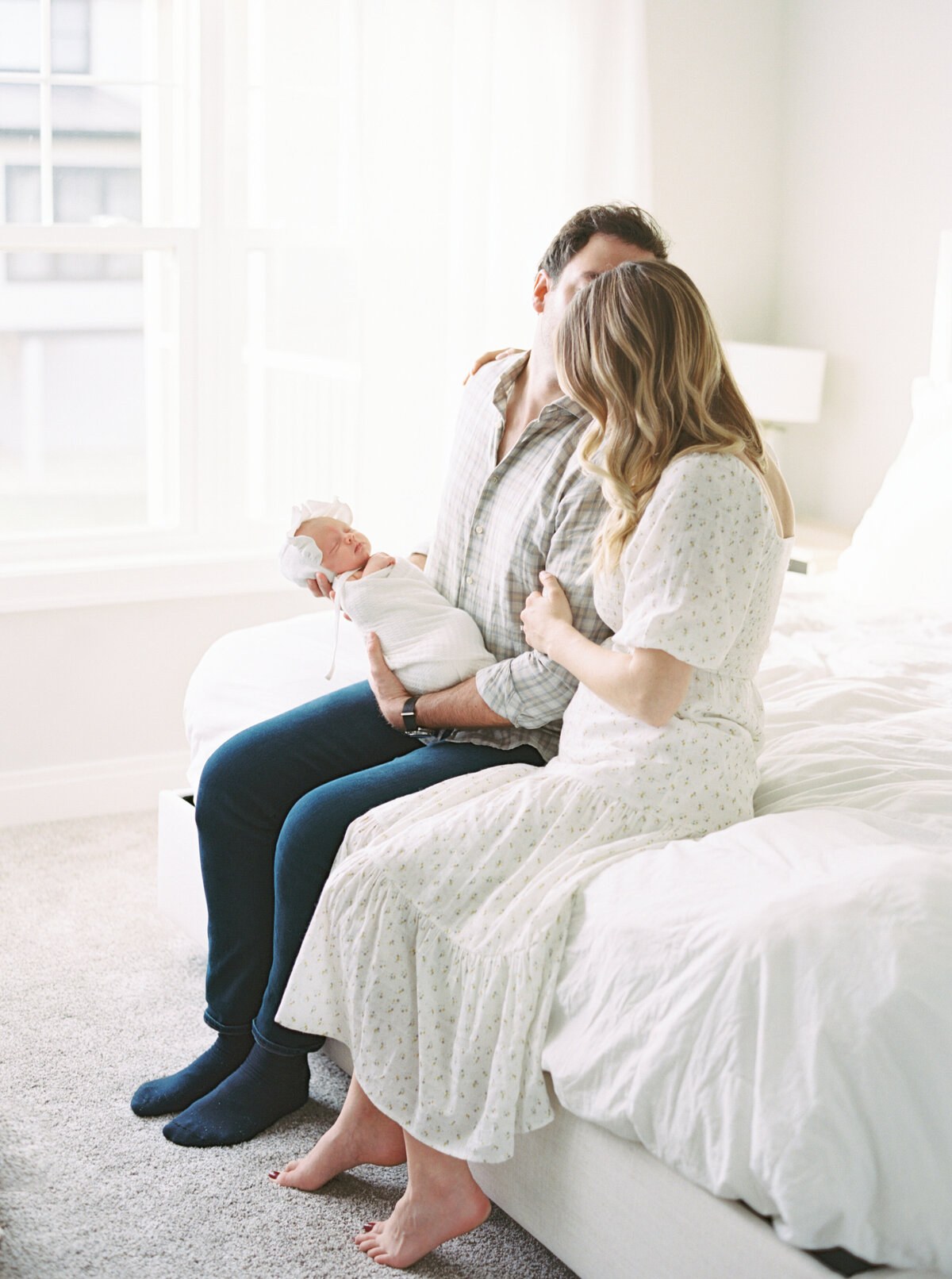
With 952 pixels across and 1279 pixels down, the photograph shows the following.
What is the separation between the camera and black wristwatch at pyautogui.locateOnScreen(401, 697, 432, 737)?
6.14ft

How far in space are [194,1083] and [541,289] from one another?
4.19ft

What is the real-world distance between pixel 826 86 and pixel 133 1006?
3072 mm

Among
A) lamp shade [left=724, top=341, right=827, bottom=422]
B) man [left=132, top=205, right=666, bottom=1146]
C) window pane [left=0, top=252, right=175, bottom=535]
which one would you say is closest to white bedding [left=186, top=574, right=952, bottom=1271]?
man [left=132, top=205, right=666, bottom=1146]

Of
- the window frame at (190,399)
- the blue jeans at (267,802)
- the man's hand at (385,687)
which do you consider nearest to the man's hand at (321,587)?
the man's hand at (385,687)

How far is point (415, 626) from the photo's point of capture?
192 centimetres

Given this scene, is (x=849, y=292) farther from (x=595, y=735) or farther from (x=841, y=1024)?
(x=841, y=1024)

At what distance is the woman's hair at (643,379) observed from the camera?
5.07 ft

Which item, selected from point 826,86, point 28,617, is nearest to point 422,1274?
point 28,617

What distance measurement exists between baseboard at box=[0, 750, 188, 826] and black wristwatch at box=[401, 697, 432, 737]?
5.01 feet

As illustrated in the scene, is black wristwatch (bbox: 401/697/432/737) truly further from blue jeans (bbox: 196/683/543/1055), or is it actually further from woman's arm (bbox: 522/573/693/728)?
woman's arm (bbox: 522/573/693/728)

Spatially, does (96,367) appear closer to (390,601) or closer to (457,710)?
(390,601)

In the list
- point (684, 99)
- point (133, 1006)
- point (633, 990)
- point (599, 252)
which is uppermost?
point (684, 99)

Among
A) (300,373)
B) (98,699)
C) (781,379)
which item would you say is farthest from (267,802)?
(781,379)

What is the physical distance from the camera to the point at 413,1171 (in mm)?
1560
